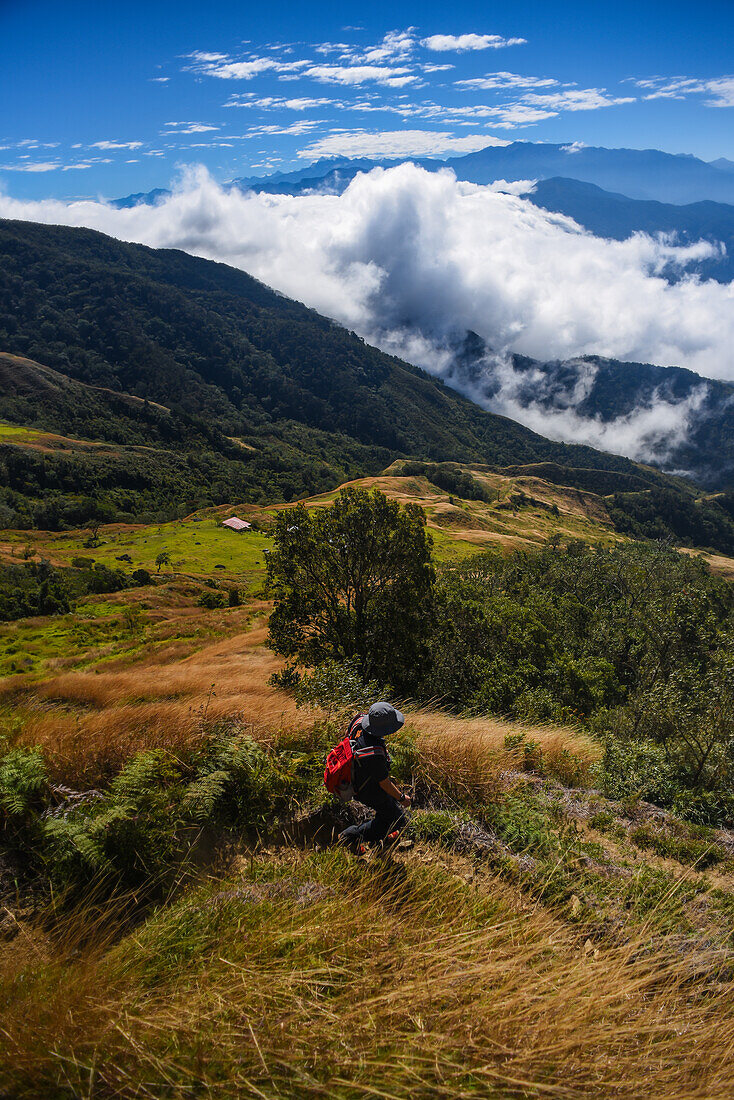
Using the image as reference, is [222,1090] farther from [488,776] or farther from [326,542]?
[326,542]

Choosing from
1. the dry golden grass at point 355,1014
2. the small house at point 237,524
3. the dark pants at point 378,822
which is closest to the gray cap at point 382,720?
the dark pants at point 378,822

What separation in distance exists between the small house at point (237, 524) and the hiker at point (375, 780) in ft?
398

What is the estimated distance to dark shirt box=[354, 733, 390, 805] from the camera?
5.32 m

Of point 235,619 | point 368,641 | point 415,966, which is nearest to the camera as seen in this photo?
point 415,966

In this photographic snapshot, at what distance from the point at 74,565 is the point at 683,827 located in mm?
94367

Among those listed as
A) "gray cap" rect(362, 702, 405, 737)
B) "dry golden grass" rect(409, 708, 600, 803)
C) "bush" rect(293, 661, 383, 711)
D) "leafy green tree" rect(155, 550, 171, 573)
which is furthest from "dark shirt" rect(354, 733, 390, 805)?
"leafy green tree" rect(155, 550, 171, 573)

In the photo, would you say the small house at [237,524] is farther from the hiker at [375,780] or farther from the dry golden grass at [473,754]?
the hiker at [375,780]

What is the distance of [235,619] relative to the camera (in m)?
56.8

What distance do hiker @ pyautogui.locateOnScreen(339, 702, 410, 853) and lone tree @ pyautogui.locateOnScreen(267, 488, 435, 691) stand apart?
1370cm

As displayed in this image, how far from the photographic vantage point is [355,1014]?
305 cm

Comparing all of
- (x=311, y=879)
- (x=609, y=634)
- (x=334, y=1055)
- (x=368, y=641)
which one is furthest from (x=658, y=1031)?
(x=609, y=634)

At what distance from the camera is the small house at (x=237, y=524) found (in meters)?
124

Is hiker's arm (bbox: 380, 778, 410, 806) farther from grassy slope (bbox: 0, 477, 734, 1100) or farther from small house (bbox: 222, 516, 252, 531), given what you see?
small house (bbox: 222, 516, 252, 531)

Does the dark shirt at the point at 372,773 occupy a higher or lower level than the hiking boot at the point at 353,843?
higher
